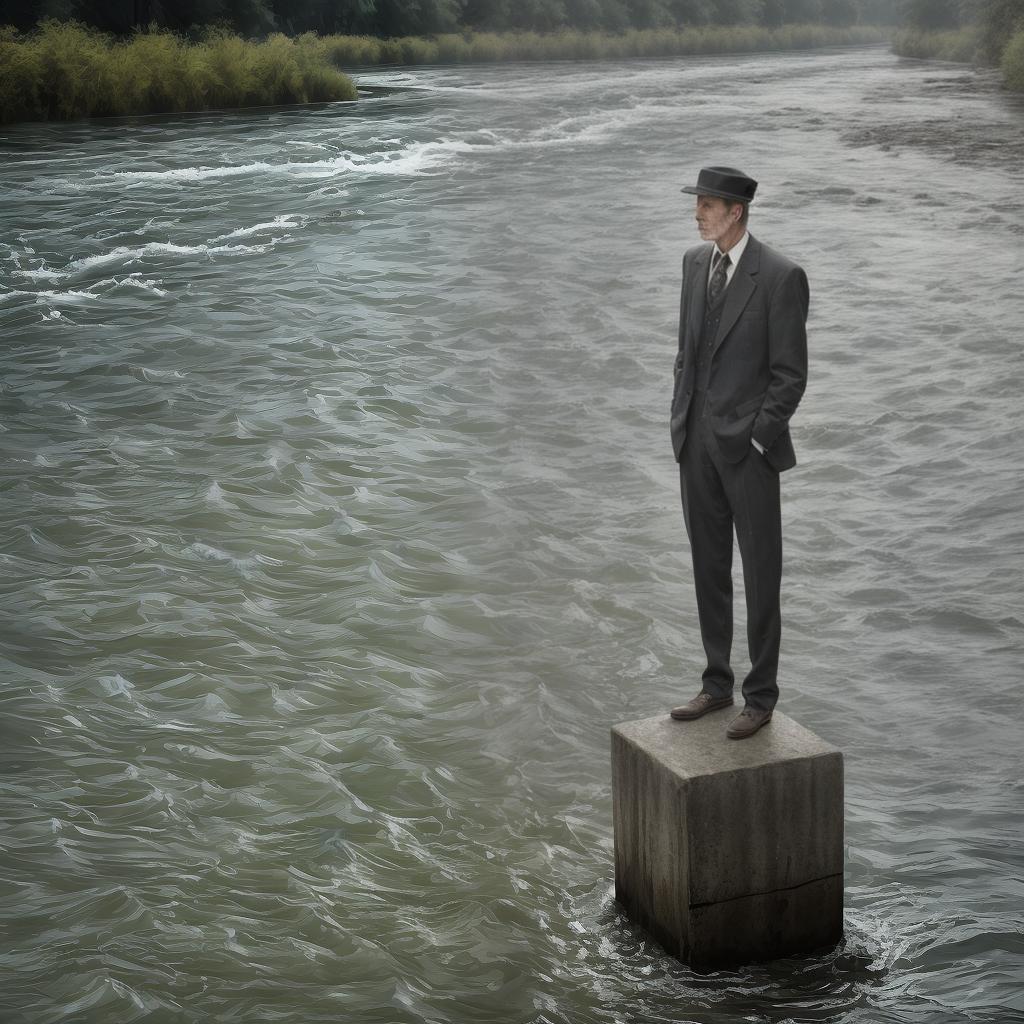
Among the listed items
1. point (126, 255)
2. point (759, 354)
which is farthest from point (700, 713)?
point (126, 255)

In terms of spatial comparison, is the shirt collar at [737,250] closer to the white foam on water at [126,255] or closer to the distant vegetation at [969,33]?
the white foam on water at [126,255]

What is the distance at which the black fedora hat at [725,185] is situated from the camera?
527cm

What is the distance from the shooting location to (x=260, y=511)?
1185 cm

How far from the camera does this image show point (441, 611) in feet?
32.8

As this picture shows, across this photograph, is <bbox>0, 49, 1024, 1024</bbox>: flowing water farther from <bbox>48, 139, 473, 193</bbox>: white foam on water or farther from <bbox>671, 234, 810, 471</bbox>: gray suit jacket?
<bbox>48, 139, 473, 193</bbox>: white foam on water

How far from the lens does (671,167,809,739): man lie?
209 inches

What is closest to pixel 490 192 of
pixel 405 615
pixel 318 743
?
pixel 405 615

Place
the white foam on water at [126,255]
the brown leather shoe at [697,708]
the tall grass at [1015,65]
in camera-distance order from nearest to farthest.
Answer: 1. the brown leather shoe at [697,708]
2. the white foam on water at [126,255]
3. the tall grass at [1015,65]

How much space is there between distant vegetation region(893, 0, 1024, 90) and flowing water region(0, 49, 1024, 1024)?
24.8 metres

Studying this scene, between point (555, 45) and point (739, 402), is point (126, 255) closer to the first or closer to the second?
point (739, 402)

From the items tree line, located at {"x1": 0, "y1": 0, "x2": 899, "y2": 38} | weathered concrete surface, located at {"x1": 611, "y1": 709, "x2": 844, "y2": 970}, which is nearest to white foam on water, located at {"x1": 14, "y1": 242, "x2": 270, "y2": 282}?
weathered concrete surface, located at {"x1": 611, "y1": 709, "x2": 844, "y2": 970}

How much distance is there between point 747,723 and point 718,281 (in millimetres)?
1639

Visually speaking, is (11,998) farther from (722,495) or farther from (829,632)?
(829,632)

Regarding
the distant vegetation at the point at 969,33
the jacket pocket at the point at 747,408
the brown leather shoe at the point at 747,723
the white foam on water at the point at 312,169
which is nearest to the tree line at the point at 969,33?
the distant vegetation at the point at 969,33
